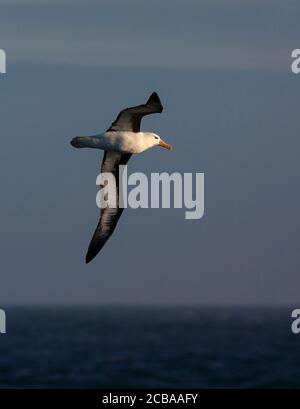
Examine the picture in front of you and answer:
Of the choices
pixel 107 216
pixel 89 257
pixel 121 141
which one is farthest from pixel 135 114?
pixel 89 257

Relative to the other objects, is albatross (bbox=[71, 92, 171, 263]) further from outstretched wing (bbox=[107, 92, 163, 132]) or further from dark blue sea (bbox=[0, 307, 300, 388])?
dark blue sea (bbox=[0, 307, 300, 388])

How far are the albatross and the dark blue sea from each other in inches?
1482

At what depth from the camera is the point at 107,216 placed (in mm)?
28234

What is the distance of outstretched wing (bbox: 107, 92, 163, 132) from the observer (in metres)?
25.4

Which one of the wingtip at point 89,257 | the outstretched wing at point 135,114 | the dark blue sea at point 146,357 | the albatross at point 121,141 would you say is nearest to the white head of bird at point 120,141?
the albatross at point 121,141

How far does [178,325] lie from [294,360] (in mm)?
88720

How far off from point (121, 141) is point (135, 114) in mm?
589

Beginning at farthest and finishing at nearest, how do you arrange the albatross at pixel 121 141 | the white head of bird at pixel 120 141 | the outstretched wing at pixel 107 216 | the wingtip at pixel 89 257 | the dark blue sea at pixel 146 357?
the dark blue sea at pixel 146 357 < the outstretched wing at pixel 107 216 < the wingtip at pixel 89 257 < the albatross at pixel 121 141 < the white head of bird at pixel 120 141

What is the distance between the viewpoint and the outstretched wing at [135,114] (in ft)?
83.3

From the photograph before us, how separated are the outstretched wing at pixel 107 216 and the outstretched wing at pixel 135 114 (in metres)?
1.53

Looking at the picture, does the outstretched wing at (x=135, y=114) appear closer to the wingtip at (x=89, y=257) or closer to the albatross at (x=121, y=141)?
the albatross at (x=121, y=141)

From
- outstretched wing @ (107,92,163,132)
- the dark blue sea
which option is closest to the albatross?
outstretched wing @ (107,92,163,132)
